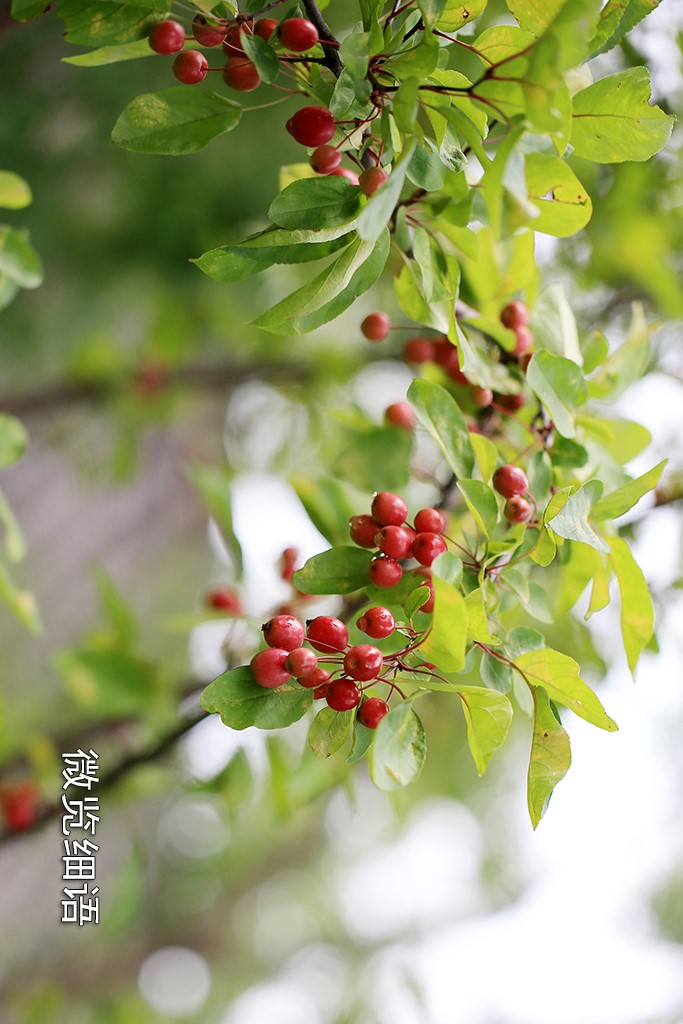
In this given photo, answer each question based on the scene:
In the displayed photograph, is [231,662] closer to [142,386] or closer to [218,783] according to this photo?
[218,783]

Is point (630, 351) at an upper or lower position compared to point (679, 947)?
upper

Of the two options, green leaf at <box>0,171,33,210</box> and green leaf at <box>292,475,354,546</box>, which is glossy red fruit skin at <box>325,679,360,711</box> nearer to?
green leaf at <box>292,475,354,546</box>

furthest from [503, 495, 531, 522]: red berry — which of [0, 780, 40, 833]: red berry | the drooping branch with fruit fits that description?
[0, 780, 40, 833]: red berry

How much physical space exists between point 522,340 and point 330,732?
0.77 feet

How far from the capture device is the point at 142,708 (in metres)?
0.72

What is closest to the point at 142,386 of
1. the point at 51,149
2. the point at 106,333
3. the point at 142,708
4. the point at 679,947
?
the point at 106,333

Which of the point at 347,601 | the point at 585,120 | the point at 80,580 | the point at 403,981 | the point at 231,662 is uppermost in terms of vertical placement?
the point at 585,120

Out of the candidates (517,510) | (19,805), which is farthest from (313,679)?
(19,805)

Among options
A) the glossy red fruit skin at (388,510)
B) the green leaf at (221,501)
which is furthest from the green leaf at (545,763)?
the green leaf at (221,501)

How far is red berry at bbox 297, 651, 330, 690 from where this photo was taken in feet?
1.07

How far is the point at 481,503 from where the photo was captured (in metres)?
0.34

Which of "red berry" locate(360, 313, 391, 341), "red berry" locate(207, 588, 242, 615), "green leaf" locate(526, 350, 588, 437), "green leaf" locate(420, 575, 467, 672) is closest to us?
"green leaf" locate(420, 575, 467, 672)

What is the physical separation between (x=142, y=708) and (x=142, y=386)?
0.42 metres

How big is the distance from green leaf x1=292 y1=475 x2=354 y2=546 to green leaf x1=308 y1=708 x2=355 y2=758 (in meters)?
0.14
